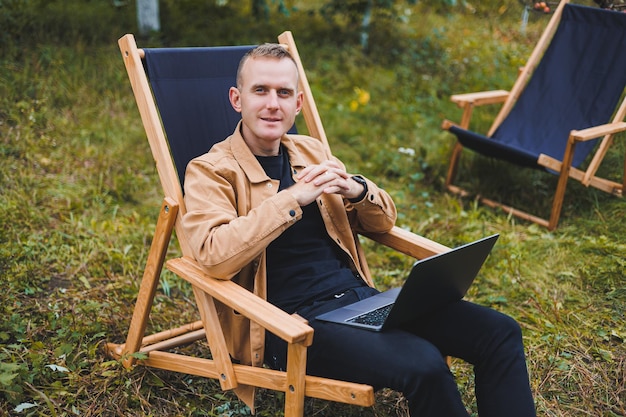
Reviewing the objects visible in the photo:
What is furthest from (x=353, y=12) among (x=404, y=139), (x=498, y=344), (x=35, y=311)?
(x=498, y=344)

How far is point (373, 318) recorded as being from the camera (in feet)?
6.99

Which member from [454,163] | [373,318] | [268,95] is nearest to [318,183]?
[268,95]

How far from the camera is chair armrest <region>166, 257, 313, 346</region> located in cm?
185

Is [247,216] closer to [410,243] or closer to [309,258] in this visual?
[309,258]

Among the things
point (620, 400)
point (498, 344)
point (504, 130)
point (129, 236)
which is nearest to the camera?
point (498, 344)

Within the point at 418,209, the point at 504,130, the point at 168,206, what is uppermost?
the point at 168,206

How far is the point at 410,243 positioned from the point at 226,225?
2.63 ft

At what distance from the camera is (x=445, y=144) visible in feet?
17.1

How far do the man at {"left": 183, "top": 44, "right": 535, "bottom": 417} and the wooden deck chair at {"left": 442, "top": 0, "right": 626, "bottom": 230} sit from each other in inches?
78.2

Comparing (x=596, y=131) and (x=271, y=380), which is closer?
(x=271, y=380)

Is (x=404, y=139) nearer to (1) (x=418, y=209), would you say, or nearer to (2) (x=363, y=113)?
(2) (x=363, y=113)

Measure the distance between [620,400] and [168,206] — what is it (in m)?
1.91

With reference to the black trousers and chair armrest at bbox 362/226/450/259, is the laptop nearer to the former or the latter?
the black trousers

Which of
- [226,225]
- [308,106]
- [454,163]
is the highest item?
[308,106]
